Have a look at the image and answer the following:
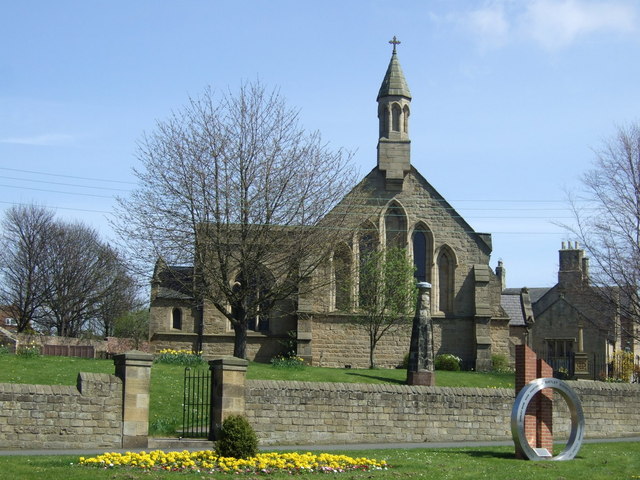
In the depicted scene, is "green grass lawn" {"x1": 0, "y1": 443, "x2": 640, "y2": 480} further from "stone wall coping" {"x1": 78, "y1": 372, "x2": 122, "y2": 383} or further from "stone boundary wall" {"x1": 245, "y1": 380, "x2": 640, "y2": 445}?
"stone wall coping" {"x1": 78, "y1": 372, "x2": 122, "y2": 383}

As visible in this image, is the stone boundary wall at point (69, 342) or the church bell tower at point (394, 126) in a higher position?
the church bell tower at point (394, 126)

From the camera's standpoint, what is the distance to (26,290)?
205 feet

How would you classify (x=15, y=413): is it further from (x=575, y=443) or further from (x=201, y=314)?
(x=201, y=314)

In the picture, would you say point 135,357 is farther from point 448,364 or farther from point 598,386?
point 448,364

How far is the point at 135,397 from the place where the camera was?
19.9 m

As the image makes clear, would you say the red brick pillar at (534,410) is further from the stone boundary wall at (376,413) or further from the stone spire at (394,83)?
the stone spire at (394,83)

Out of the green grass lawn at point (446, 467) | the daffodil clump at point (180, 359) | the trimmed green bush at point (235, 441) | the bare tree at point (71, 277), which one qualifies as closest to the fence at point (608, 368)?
the daffodil clump at point (180, 359)

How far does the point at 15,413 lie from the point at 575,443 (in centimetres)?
1135

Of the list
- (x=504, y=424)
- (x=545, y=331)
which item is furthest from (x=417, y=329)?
(x=545, y=331)

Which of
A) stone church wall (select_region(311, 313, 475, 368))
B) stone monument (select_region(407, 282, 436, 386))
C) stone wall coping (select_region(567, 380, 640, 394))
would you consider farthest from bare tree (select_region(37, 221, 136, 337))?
stone wall coping (select_region(567, 380, 640, 394))

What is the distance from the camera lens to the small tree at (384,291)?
38.8 meters

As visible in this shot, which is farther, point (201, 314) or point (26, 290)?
point (26, 290)

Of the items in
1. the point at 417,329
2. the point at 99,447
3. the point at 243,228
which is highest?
the point at 243,228

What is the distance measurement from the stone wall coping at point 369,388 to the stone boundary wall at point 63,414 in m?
3.23
